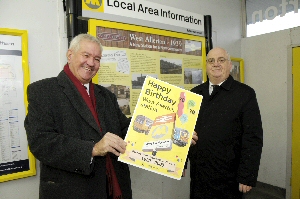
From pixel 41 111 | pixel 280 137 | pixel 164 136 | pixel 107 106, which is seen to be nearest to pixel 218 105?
pixel 164 136

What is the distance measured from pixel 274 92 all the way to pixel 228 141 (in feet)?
7.39

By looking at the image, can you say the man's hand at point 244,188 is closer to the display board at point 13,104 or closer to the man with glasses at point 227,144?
the man with glasses at point 227,144

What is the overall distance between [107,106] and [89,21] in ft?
3.35

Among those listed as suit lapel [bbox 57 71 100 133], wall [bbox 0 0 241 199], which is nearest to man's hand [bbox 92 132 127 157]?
suit lapel [bbox 57 71 100 133]

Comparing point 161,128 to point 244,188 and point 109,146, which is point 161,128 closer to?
point 109,146

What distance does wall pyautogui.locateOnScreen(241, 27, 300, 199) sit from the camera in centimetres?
350

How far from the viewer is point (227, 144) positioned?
75.4 inches

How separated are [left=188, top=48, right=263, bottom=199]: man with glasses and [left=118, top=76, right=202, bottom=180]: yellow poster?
60 cm

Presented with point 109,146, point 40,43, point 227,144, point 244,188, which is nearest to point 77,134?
point 109,146

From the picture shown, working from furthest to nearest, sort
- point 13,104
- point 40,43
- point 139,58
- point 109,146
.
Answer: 1. point 139,58
2. point 40,43
3. point 13,104
4. point 109,146

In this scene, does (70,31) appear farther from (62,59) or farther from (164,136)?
(164,136)

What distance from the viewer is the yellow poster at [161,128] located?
133 centimetres

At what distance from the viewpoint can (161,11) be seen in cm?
277

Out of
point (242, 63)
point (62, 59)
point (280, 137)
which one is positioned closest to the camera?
point (62, 59)
